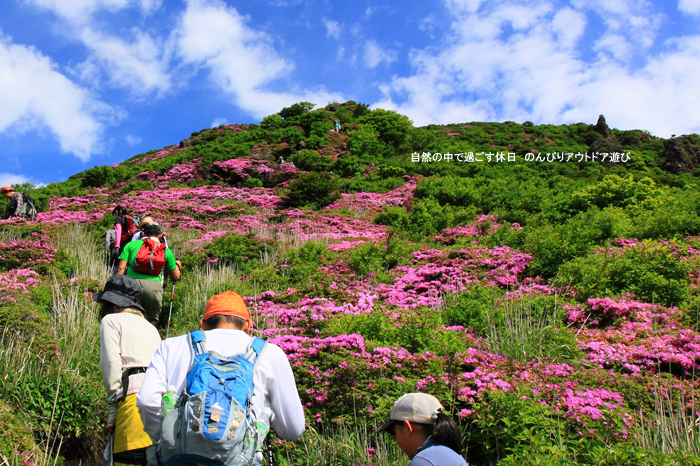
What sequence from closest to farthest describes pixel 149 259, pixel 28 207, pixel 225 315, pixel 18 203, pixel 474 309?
pixel 225 315
pixel 149 259
pixel 474 309
pixel 18 203
pixel 28 207

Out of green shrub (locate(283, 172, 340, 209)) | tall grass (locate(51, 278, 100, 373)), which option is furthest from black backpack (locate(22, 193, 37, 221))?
green shrub (locate(283, 172, 340, 209))

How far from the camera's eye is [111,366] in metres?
2.75

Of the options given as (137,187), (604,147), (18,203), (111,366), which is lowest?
(111,366)

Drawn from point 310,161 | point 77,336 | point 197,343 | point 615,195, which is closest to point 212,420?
point 197,343

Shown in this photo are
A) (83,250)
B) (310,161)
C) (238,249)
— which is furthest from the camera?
(310,161)

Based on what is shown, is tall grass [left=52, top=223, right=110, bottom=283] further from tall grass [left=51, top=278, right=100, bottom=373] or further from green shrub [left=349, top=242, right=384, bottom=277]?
green shrub [left=349, top=242, right=384, bottom=277]

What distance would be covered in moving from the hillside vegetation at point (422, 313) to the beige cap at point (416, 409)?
0.92 meters

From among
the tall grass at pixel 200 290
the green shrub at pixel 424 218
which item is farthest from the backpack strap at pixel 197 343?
the green shrub at pixel 424 218

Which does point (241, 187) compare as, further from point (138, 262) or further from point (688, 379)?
point (688, 379)

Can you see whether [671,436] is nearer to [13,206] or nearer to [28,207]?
[28,207]

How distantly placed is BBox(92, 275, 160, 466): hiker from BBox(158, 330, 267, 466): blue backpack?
83 cm

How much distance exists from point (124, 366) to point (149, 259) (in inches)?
96.3

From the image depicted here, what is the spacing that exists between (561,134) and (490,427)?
40.7 metres

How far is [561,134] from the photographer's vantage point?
128 ft
